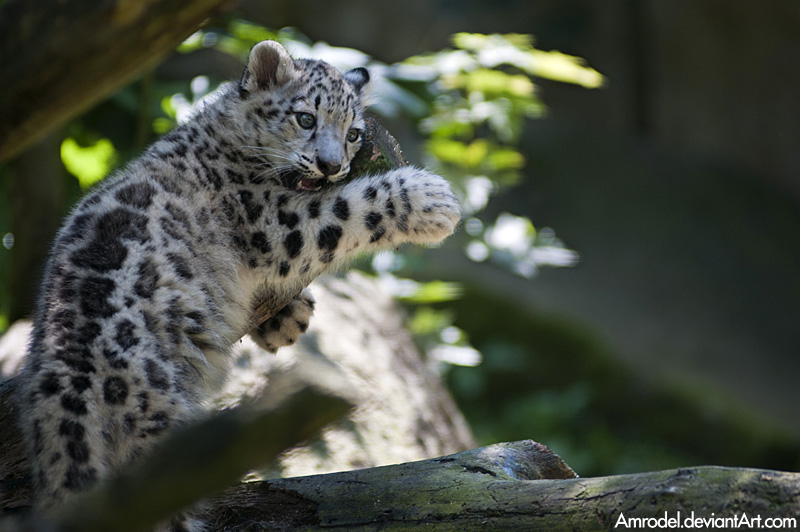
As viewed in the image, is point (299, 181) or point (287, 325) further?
point (287, 325)

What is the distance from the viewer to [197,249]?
11.1 ft

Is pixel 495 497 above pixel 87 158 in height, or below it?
below

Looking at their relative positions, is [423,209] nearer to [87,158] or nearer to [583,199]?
[87,158]

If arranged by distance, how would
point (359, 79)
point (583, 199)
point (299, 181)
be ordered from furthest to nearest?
point (583, 199)
point (359, 79)
point (299, 181)

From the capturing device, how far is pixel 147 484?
1.45m

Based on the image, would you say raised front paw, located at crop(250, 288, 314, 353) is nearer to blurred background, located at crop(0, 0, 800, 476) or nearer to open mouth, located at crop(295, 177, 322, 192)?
open mouth, located at crop(295, 177, 322, 192)

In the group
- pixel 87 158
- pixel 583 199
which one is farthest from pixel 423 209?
pixel 583 199

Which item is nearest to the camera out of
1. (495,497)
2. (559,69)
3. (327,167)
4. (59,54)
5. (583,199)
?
(59,54)

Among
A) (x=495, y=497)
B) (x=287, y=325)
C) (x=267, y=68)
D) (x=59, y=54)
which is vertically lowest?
(x=495, y=497)

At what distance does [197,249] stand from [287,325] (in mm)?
728

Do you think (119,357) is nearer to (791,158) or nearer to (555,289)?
(555,289)

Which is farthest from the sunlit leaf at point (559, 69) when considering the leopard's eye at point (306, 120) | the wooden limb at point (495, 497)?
the wooden limb at point (495, 497)

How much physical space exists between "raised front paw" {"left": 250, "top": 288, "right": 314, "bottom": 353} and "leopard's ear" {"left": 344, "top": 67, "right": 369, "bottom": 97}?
3.73ft

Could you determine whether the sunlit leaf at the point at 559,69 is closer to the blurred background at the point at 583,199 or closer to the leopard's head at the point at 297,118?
the blurred background at the point at 583,199
